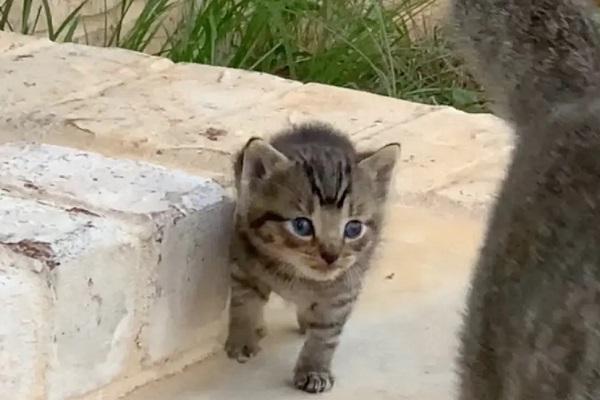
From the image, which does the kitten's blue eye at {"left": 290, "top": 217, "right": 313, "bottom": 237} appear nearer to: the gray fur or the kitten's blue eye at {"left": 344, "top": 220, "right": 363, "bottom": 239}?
the kitten's blue eye at {"left": 344, "top": 220, "right": 363, "bottom": 239}

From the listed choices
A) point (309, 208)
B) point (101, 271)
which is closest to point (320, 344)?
point (309, 208)

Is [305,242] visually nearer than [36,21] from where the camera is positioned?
Yes

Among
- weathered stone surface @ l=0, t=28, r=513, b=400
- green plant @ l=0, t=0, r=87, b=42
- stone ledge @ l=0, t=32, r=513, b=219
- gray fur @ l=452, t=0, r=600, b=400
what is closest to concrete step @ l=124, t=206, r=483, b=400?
weathered stone surface @ l=0, t=28, r=513, b=400

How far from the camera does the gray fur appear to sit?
26.1 inches

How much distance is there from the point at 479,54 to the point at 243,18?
7.01 feet

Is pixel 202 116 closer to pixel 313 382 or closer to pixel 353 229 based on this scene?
pixel 353 229

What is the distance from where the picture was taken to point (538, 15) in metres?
0.76

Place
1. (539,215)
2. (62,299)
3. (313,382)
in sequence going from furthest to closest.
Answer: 1. (313,382)
2. (62,299)
3. (539,215)

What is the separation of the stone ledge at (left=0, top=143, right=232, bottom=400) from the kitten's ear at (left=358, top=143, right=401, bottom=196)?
0.19 metres

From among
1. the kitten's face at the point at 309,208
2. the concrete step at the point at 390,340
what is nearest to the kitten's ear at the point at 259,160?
the kitten's face at the point at 309,208

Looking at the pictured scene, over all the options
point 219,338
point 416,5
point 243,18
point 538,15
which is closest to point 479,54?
point 538,15

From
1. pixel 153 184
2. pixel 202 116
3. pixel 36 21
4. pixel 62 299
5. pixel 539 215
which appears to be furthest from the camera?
pixel 36 21

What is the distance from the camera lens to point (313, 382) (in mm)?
1453

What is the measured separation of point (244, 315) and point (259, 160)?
0.19 meters
